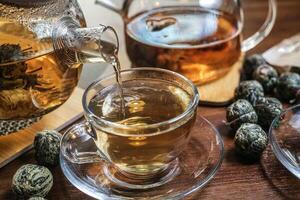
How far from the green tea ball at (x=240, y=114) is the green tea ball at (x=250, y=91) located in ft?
0.10

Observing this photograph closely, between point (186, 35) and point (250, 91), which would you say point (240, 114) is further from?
point (186, 35)

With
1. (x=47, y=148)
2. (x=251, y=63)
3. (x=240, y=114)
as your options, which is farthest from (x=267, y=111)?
(x=47, y=148)

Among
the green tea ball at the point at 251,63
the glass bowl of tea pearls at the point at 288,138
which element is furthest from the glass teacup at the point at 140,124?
the green tea ball at the point at 251,63

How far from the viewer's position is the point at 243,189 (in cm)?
60

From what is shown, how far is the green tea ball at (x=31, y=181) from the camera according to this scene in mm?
578

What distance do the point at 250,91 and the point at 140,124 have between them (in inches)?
7.4

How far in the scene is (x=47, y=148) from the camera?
2.09 feet

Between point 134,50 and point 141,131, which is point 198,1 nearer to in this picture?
point 134,50

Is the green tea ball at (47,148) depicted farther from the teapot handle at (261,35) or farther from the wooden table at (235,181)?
the teapot handle at (261,35)

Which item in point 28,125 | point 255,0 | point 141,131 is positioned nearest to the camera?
point 141,131

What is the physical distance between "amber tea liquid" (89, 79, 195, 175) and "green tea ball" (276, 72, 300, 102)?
0.63 feet

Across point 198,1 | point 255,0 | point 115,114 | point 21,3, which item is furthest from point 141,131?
point 255,0

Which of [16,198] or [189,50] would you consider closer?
[16,198]

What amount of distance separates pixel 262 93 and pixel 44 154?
0.30m
